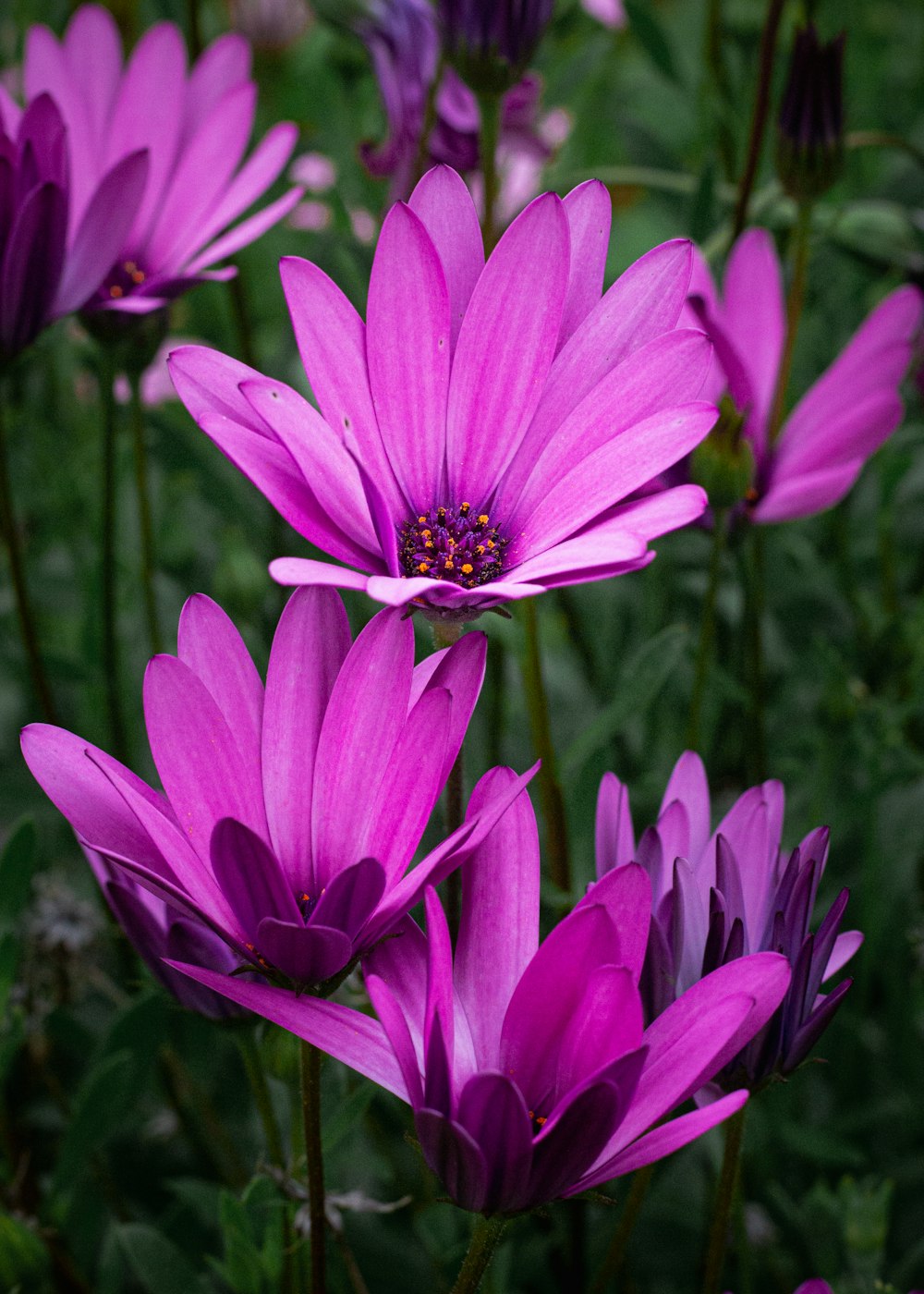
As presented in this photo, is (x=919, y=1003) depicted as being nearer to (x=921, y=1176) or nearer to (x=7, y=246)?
(x=921, y=1176)

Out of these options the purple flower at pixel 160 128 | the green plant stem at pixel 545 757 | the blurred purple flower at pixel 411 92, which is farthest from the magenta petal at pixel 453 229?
the blurred purple flower at pixel 411 92

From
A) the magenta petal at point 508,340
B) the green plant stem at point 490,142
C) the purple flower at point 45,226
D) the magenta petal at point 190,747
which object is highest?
the green plant stem at point 490,142

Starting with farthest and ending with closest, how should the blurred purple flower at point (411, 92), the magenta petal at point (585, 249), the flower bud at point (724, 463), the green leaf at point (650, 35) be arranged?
the green leaf at point (650, 35) → the blurred purple flower at point (411, 92) → the flower bud at point (724, 463) → the magenta petal at point (585, 249)

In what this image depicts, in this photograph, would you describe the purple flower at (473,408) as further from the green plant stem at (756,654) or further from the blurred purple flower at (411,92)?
the blurred purple flower at (411,92)

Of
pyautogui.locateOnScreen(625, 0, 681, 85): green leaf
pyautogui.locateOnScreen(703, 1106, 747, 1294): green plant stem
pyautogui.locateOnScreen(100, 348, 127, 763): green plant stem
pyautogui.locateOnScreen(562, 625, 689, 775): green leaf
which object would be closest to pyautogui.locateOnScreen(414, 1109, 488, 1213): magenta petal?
pyautogui.locateOnScreen(703, 1106, 747, 1294): green plant stem

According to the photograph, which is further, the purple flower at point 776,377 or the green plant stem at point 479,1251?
the purple flower at point 776,377

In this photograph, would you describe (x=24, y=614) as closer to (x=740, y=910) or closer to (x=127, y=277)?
(x=127, y=277)

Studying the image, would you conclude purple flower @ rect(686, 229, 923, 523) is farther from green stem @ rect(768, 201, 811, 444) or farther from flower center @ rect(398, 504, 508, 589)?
flower center @ rect(398, 504, 508, 589)
